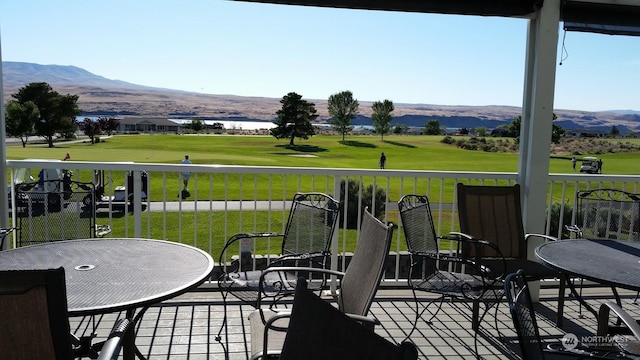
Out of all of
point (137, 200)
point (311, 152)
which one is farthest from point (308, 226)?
point (311, 152)

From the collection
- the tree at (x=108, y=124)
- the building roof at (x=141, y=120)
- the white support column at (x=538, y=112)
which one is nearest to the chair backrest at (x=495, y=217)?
the white support column at (x=538, y=112)

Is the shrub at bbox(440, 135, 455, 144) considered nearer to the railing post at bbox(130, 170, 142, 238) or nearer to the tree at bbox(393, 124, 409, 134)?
the tree at bbox(393, 124, 409, 134)

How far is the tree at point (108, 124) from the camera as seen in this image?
28.7 metres

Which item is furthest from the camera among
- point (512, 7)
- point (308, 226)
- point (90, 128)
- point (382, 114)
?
point (382, 114)

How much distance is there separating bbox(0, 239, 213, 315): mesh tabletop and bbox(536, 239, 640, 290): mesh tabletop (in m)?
1.96

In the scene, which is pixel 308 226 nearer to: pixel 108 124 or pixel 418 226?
pixel 418 226

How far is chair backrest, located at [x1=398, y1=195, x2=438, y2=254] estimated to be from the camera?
144 inches

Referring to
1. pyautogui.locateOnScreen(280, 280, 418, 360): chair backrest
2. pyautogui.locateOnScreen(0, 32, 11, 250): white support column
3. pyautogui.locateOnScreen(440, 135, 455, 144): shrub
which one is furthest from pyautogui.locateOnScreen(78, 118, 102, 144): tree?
pyautogui.locateOnScreen(280, 280, 418, 360): chair backrest

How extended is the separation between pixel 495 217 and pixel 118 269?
118 inches

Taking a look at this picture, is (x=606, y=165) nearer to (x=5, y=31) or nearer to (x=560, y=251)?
(x=560, y=251)

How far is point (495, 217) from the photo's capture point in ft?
13.4

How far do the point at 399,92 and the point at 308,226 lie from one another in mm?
→ 36928

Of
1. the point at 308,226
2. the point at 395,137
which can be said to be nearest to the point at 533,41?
the point at 308,226

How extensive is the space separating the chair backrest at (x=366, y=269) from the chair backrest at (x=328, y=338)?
79 centimetres
